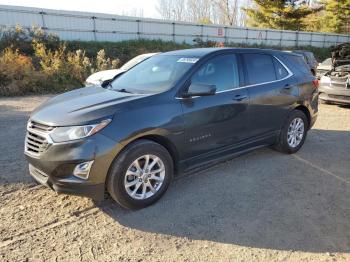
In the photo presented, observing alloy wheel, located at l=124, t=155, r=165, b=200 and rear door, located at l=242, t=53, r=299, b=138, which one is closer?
alloy wheel, located at l=124, t=155, r=165, b=200

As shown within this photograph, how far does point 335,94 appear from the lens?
31.6ft

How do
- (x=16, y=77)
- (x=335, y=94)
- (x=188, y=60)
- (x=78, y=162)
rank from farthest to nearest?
1. (x=16, y=77)
2. (x=335, y=94)
3. (x=188, y=60)
4. (x=78, y=162)

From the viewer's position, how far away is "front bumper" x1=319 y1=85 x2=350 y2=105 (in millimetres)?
9401

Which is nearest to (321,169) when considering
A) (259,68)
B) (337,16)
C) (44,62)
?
(259,68)

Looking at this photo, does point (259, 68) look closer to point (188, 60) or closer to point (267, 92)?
point (267, 92)

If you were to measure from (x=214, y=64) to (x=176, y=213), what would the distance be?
199cm

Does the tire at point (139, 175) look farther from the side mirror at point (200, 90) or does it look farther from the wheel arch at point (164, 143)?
the side mirror at point (200, 90)

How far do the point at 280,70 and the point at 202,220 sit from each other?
296 centimetres

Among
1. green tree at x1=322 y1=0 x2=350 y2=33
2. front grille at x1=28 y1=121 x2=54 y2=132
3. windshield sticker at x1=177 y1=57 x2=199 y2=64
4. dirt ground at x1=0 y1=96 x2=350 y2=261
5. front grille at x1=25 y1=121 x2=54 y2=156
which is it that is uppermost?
green tree at x1=322 y1=0 x2=350 y2=33

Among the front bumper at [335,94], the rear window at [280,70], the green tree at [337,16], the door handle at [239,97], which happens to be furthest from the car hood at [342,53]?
the green tree at [337,16]

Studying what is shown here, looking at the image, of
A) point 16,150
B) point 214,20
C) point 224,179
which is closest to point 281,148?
point 224,179

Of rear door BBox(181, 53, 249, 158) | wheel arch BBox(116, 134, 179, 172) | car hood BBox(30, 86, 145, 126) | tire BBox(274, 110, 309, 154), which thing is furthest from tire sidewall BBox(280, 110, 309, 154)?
car hood BBox(30, 86, 145, 126)

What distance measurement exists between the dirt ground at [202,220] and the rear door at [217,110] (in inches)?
23.1

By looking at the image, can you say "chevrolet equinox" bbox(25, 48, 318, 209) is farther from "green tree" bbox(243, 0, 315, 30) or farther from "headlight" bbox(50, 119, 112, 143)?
"green tree" bbox(243, 0, 315, 30)
